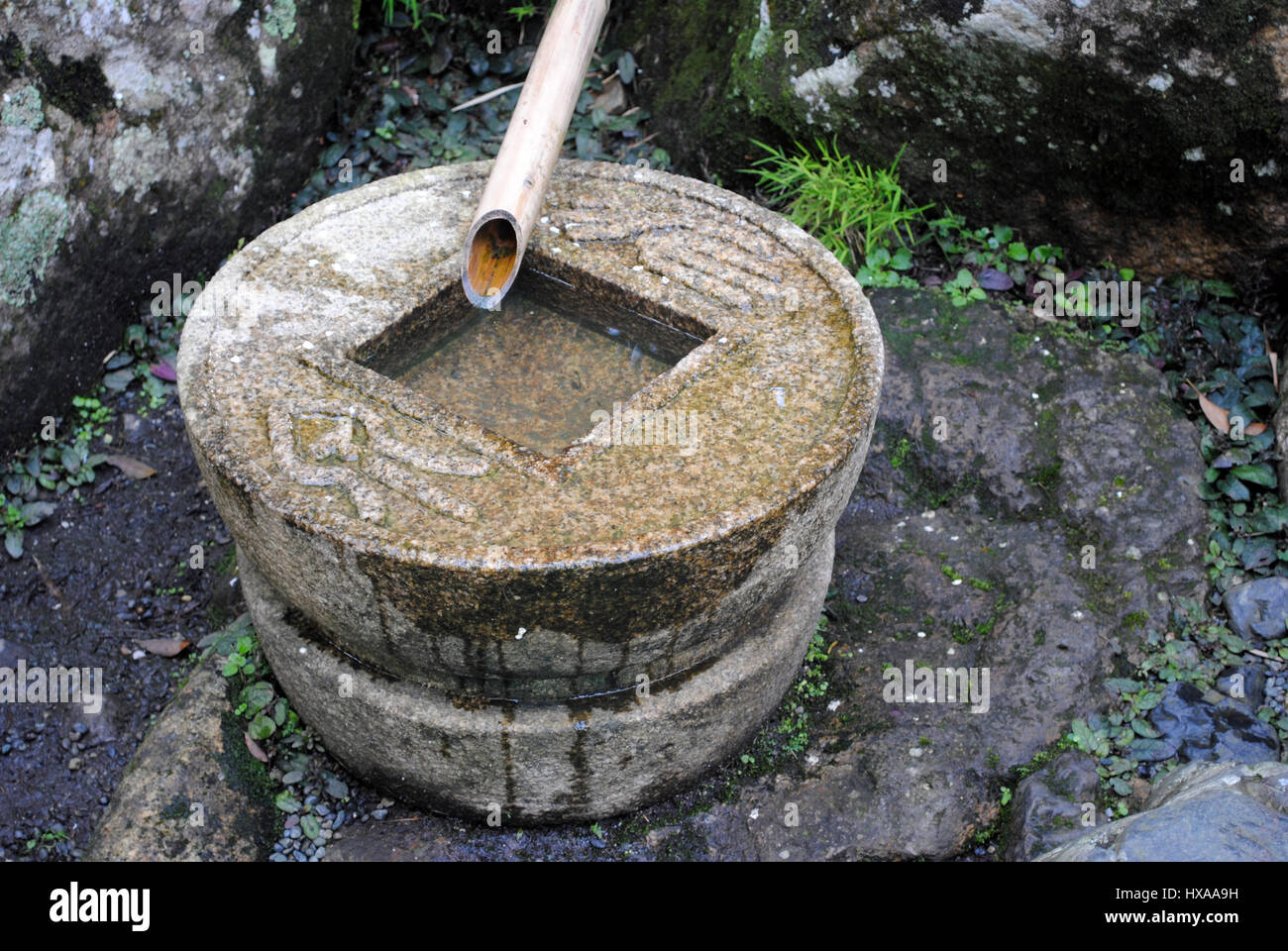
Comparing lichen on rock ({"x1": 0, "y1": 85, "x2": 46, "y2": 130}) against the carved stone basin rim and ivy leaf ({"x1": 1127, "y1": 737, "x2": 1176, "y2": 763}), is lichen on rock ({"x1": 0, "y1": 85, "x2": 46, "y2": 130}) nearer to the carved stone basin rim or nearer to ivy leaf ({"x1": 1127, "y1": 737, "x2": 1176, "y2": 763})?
the carved stone basin rim

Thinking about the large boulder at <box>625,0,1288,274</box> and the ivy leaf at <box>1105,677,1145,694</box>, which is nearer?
the ivy leaf at <box>1105,677,1145,694</box>

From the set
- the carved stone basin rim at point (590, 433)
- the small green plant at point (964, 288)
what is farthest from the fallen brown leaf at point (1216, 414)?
the carved stone basin rim at point (590, 433)

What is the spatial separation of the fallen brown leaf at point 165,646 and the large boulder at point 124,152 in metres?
0.86

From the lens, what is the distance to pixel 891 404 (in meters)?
4.20

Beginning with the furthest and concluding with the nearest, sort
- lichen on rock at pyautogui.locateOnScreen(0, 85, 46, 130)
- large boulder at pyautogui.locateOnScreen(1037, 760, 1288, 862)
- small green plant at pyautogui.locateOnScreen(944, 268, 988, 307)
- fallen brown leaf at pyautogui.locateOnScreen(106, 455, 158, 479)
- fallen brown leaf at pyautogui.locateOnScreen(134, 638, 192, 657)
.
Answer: small green plant at pyautogui.locateOnScreen(944, 268, 988, 307)
fallen brown leaf at pyautogui.locateOnScreen(106, 455, 158, 479)
fallen brown leaf at pyautogui.locateOnScreen(134, 638, 192, 657)
lichen on rock at pyautogui.locateOnScreen(0, 85, 46, 130)
large boulder at pyautogui.locateOnScreen(1037, 760, 1288, 862)

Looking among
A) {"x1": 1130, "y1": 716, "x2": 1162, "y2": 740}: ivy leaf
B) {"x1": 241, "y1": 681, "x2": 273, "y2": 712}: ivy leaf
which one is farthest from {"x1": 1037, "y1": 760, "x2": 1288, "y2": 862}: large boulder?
{"x1": 241, "y1": 681, "x2": 273, "y2": 712}: ivy leaf

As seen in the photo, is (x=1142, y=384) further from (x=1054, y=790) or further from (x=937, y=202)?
(x=1054, y=790)

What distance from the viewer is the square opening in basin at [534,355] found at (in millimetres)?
3264

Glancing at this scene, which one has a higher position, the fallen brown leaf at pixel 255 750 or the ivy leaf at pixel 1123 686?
the ivy leaf at pixel 1123 686

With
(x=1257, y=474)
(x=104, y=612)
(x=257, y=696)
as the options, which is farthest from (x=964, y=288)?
(x=104, y=612)

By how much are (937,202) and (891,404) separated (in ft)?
2.98

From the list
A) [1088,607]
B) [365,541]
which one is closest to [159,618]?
[365,541]

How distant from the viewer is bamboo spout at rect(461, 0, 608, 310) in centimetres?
325

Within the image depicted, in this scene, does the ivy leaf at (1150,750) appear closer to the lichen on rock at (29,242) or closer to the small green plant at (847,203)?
A: the small green plant at (847,203)
